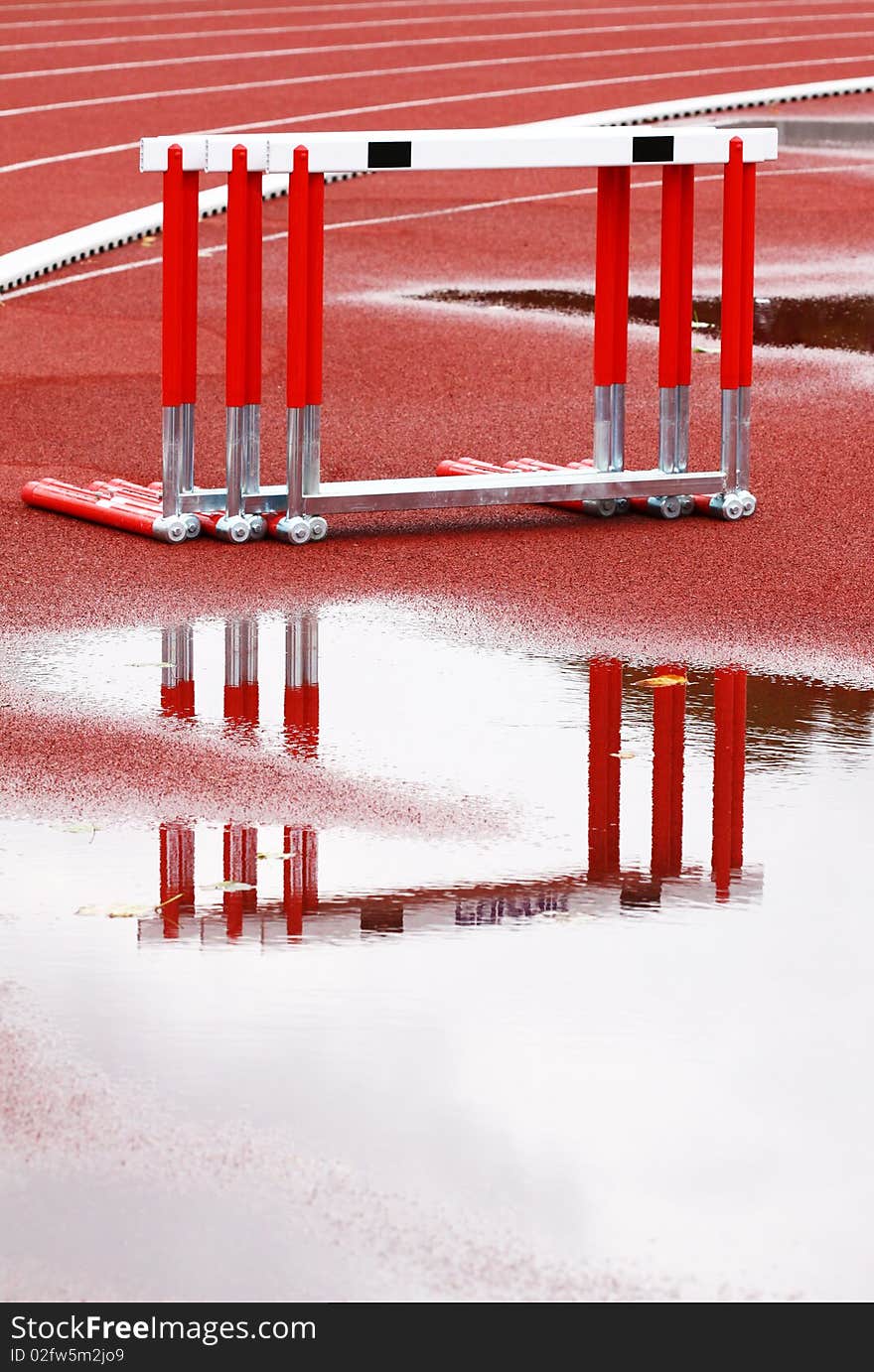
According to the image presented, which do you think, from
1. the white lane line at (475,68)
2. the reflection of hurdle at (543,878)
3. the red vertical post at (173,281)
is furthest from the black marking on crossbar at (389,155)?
the white lane line at (475,68)

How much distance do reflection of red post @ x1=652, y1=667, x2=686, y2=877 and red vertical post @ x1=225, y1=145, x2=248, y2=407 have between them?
91.8 inches

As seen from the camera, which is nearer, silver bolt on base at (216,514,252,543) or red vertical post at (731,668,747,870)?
red vertical post at (731,668,747,870)

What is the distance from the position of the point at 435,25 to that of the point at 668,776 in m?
25.6

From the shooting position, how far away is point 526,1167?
425 centimetres

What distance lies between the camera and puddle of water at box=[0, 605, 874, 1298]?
422 cm

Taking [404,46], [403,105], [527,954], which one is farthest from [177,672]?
[404,46]

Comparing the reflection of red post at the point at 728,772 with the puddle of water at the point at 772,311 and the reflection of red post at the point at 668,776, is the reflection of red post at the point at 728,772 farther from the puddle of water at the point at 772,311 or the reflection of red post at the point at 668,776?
the puddle of water at the point at 772,311

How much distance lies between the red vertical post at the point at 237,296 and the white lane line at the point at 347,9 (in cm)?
2203

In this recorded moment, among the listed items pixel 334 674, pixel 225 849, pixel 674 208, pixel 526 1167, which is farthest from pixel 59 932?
pixel 674 208

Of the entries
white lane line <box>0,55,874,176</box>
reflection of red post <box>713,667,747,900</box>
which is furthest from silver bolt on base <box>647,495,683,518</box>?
white lane line <box>0,55,874,176</box>

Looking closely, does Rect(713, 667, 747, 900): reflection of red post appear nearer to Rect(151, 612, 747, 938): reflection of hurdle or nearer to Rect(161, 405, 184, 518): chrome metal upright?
Rect(151, 612, 747, 938): reflection of hurdle

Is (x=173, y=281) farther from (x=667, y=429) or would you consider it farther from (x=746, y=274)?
(x=746, y=274)

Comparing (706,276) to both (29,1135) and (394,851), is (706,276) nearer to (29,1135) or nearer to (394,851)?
(394,851)

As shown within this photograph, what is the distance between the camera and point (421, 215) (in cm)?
1791
